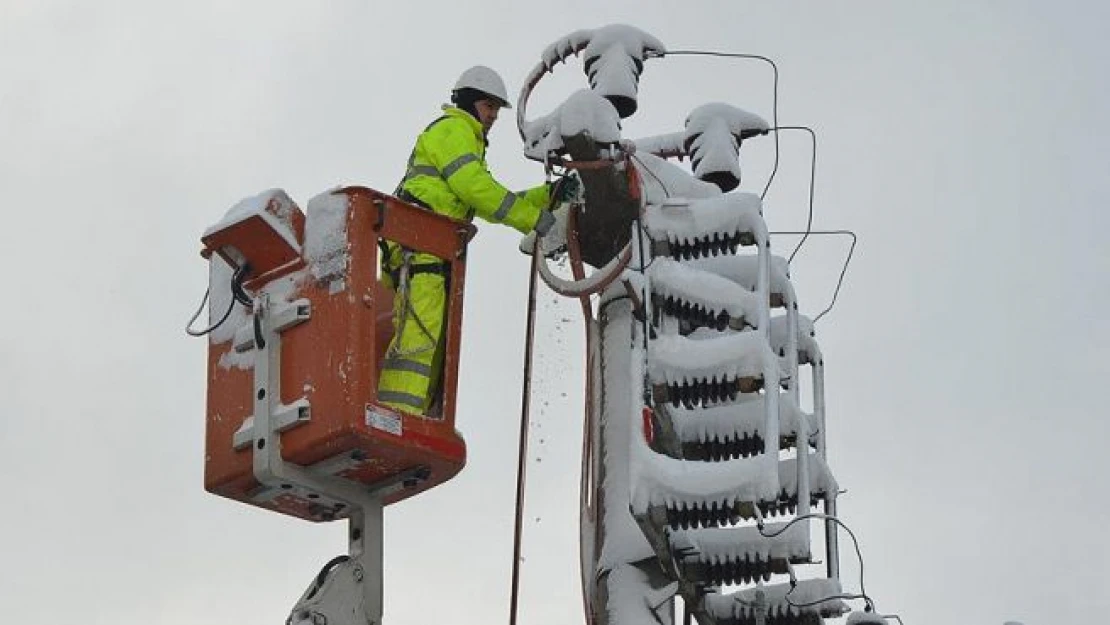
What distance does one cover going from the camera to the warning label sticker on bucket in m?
9.87

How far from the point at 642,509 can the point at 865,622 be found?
3.44 ft

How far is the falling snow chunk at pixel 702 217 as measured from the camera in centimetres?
1113

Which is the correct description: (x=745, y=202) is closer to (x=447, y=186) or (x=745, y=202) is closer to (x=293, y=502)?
(x=447, y=186)

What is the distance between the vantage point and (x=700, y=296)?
36.1 feet

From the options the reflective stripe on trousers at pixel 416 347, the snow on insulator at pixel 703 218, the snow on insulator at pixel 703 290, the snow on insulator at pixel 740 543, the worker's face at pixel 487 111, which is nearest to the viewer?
the reflective stripe on trousers at pixel 416 347

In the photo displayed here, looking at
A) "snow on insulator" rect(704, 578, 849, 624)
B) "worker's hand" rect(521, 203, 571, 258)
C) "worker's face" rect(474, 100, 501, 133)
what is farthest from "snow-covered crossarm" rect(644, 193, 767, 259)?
"snow on insulator" rect(704, 578, 849, 624)

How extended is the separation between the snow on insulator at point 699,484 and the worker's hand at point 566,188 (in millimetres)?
1316

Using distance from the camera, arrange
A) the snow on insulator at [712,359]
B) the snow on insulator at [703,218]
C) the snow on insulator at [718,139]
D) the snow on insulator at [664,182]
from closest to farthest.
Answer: the snow on insulator at [712,359]
the snow on insulator at [703,218]
the snow on insulator at [664,182]
the snow on insulator at [718,139]

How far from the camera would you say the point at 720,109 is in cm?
1234

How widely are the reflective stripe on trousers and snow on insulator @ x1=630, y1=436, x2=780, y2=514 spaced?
100 cm

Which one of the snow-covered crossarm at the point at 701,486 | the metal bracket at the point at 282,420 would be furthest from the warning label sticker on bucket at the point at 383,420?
the snow-covered crossarm at the point at 701,486

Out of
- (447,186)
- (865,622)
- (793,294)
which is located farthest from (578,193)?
(865,622)

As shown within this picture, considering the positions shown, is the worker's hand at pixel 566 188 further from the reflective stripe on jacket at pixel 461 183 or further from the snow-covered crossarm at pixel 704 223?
the snow-covered crossarm at pixel 704 223

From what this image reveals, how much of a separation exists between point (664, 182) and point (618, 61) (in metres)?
0.69
